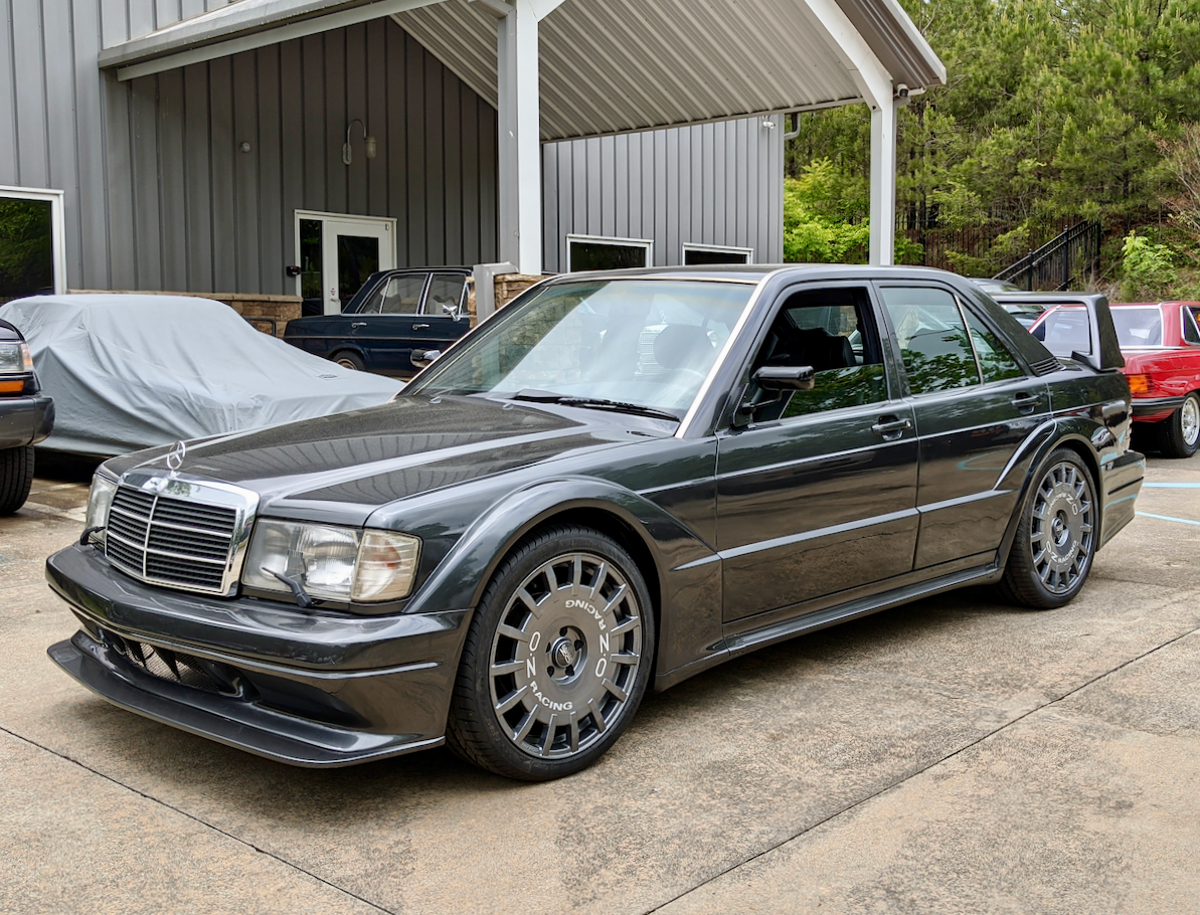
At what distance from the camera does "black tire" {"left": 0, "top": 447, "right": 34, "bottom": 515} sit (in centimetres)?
716

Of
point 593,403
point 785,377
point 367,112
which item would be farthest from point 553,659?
point 367,112

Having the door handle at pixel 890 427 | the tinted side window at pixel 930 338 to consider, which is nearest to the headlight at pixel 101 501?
the door handle at pixel 890 427

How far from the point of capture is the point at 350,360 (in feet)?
44.7

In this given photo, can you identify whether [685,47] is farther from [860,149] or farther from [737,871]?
[860,149]

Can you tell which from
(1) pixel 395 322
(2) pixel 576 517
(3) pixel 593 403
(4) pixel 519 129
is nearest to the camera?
(2) pixel 576 517

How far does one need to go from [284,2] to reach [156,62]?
248 cm

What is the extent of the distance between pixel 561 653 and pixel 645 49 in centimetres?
1241

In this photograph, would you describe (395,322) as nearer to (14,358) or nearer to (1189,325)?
(14,358)

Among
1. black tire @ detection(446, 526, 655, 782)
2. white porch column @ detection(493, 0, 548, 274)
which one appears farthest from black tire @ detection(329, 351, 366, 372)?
black tire @ detection(446, 526, 655, 782)

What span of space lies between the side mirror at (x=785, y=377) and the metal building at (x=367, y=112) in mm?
6557

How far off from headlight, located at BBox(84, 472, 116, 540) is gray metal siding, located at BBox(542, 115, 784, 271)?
48.9ft

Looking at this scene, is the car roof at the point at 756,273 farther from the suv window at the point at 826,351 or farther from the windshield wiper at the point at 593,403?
the windshield wiper at the point at 593,403

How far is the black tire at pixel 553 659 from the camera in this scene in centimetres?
320

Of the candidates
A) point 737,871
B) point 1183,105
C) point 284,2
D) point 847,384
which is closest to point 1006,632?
point 847,384
